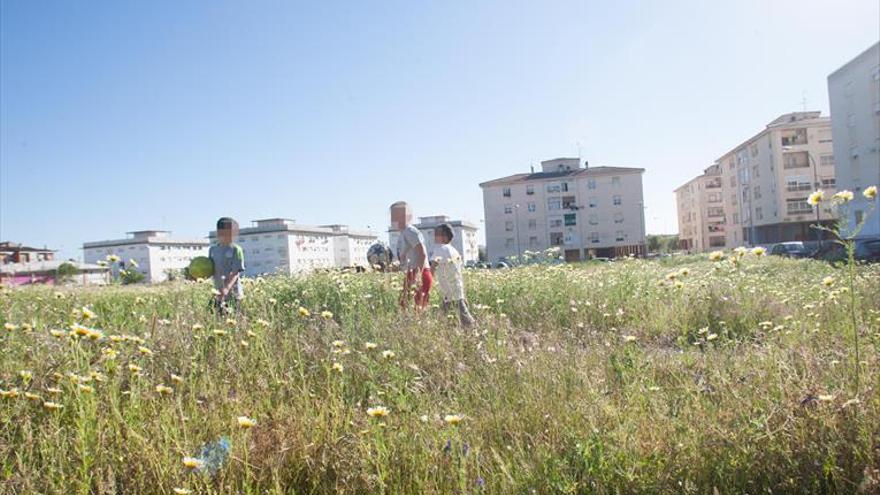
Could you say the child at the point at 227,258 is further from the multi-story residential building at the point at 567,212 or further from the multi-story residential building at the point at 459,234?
the multi-story residential building at the point at 459,234

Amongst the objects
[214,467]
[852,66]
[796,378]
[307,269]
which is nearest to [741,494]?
[796,378]

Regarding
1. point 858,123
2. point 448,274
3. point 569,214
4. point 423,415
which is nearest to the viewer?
point 423,415

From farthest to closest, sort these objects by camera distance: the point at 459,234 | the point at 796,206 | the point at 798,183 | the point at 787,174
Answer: the point at 459,234
the point at 787,174
the point at 798,183
the point at 796,206

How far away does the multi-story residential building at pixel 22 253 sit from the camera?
7562 centimetres

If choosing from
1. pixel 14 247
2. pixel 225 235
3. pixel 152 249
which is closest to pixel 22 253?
pixel 14 247

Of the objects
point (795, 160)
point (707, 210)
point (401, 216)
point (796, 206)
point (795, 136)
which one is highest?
point (795, 136)

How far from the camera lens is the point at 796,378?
7.97ft

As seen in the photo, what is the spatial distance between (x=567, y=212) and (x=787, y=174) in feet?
79.7

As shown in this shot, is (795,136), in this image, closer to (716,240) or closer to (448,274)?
(716,240)

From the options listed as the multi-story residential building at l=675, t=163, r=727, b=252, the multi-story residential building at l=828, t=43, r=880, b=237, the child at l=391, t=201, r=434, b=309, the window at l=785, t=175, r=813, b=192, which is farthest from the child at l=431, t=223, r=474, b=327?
the multi-story residential building at l=675, t=163, r=727, b=252

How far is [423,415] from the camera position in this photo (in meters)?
2.55

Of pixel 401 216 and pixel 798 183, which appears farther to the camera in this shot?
pixel 798 183

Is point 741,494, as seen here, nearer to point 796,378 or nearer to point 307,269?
point 796,378

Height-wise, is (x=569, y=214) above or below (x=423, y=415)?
above
